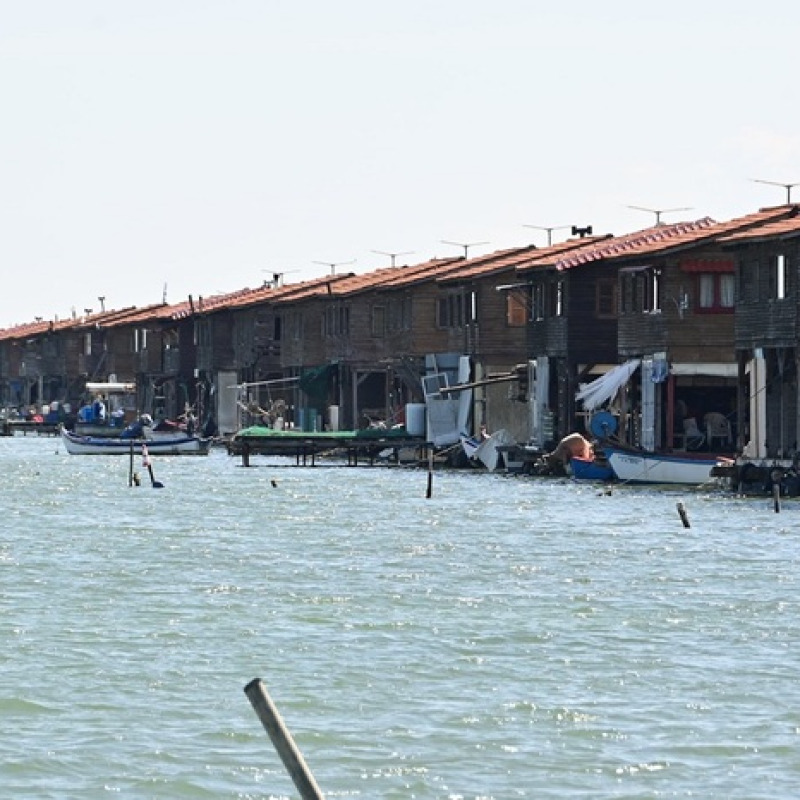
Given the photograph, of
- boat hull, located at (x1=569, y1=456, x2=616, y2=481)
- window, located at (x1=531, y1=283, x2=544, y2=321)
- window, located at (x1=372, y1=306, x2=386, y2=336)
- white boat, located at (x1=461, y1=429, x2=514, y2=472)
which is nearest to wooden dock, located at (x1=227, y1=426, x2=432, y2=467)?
white boat, located at (x1=461, y1=429, x2=514, y2=472)

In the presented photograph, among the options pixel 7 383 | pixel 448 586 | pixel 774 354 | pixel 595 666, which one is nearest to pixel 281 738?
pixel 595 666

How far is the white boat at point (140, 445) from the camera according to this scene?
101938 millimetres

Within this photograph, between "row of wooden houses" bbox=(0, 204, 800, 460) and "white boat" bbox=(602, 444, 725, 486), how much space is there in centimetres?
167

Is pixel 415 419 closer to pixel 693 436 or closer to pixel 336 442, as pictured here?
pixel 336 442

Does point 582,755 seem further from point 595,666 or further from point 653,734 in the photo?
point 595,666

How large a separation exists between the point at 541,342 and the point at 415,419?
26.2 feet

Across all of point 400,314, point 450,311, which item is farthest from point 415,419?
point 400,314

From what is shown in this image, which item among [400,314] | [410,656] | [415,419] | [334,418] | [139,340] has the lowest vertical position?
[410,656]

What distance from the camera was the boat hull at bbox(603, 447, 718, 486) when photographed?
68375 millimetres

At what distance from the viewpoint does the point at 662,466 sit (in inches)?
2704

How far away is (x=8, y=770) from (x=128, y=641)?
891 cm

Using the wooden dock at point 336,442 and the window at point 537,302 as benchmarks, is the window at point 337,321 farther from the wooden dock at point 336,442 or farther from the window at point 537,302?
the window at point 537,302

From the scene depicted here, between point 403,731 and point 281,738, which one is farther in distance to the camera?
point 403,731

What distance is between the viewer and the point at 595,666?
28953 mm
